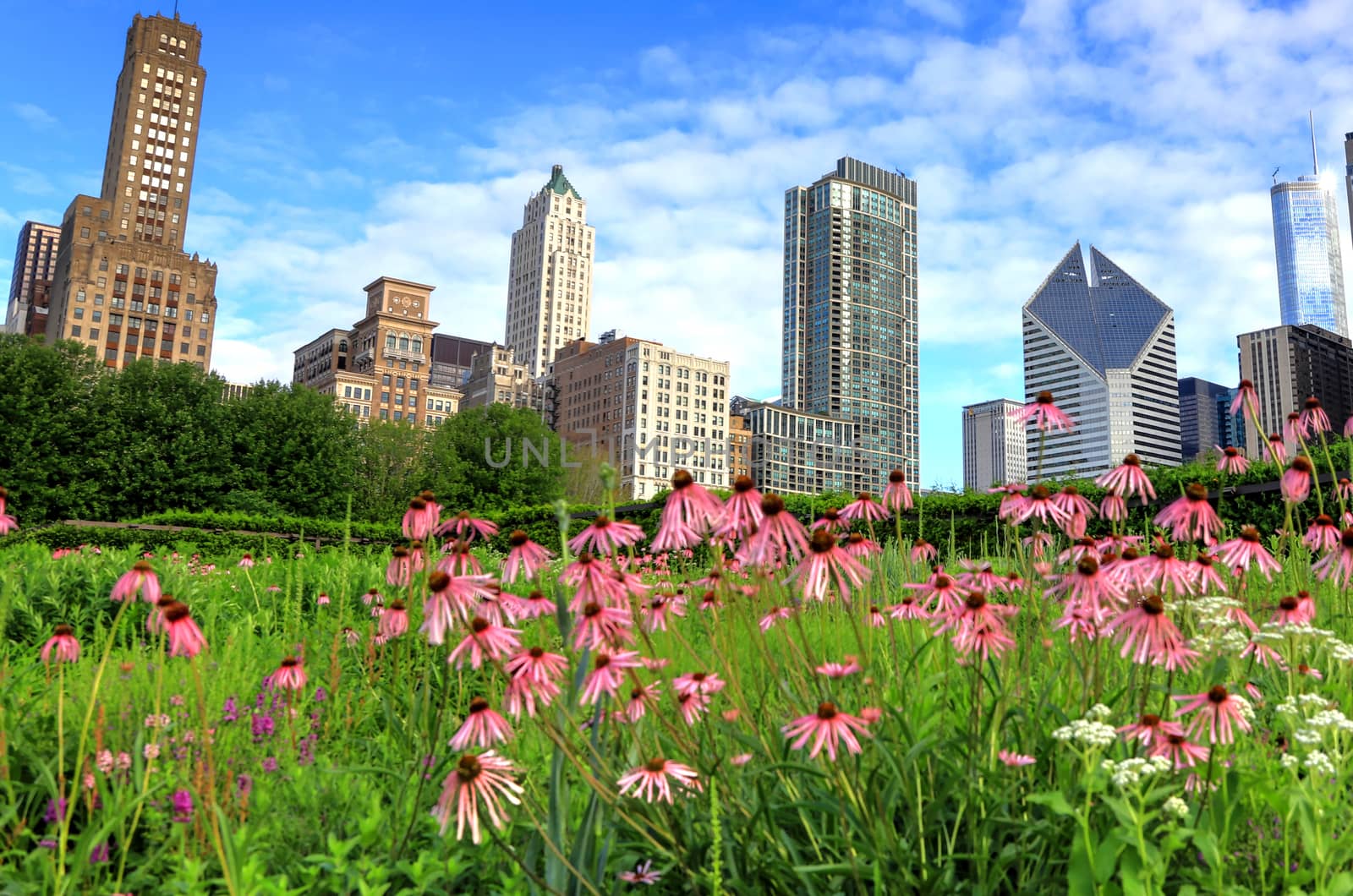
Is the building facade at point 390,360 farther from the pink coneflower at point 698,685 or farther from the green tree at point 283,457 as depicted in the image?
the pink coneflower at point 698,685

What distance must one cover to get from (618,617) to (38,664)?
379cm

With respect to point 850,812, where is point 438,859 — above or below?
below

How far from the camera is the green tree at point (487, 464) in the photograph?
40000 millimetres

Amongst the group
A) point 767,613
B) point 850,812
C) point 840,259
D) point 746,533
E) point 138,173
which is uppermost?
point 840,259

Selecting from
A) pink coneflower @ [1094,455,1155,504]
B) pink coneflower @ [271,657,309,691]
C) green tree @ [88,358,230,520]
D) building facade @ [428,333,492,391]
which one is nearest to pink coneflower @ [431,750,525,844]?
pink coneflower @ [271,657,309,691]

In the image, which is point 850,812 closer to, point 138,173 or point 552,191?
point 138,173

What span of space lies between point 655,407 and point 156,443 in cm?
9351

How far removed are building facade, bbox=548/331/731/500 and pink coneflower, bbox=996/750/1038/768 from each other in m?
112

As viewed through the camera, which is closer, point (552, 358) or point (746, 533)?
point (746, 533)

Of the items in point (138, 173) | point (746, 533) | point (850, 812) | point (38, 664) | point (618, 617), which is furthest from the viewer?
point (138, 173)

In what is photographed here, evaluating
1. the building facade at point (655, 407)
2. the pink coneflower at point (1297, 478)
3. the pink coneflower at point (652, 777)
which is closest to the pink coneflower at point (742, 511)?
the pink coneflower at point (652, 777)

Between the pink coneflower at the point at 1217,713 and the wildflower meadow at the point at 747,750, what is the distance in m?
0.02

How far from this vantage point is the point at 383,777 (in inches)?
111

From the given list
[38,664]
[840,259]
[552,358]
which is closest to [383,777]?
[38,664]
